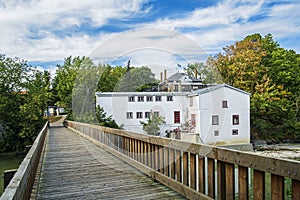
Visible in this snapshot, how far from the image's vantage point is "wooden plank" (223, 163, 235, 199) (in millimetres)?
2420

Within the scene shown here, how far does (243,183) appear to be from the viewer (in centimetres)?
230

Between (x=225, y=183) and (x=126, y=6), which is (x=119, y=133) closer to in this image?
(x=225, y=183)

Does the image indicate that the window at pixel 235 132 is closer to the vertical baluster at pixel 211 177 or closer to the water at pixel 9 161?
the water at pixel 9 161

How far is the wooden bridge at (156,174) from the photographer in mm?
1962

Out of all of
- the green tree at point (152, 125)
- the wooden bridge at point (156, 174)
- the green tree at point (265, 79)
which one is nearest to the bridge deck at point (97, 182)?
the wooden bridge at point (156, 174)

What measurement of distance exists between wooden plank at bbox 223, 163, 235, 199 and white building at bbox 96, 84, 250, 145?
14229 mm

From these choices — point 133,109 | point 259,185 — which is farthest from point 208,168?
point 133,109

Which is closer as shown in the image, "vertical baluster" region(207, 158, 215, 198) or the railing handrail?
the railing handrail

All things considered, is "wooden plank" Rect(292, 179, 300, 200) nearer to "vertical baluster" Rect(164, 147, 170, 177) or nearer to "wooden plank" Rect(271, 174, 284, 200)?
"wooden plank" Rect(271, 174, 284, 200)

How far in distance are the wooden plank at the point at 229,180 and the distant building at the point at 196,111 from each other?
46.8ft

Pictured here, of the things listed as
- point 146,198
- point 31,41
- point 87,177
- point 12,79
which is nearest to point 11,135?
point 12,79

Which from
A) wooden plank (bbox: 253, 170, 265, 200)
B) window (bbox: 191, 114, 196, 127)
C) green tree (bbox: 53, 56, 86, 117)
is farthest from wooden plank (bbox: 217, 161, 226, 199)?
green tree (bbox: 53, 56, 86, 117)

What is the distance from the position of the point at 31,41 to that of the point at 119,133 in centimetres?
1819

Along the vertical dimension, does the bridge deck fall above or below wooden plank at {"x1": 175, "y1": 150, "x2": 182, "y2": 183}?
below
